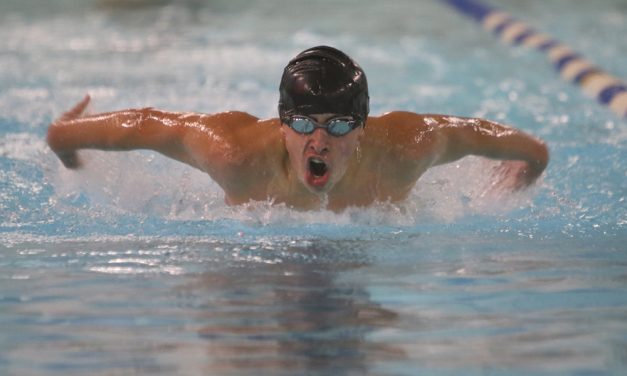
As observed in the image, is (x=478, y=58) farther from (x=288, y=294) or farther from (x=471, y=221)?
(x=288, y=294)

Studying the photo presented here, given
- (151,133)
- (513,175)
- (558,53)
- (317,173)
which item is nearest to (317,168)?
(317,173)

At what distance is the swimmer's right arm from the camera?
10.3 ft

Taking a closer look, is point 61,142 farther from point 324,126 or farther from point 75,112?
point 324,126

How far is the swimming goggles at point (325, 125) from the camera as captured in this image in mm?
2908

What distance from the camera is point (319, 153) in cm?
294

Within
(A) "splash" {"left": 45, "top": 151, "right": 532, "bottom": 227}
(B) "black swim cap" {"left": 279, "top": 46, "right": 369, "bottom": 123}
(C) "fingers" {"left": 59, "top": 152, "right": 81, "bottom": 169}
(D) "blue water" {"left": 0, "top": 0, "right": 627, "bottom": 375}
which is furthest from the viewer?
(C) "fingers" {"left": 59, "top": 152, "right": 81, "bottom": 169}

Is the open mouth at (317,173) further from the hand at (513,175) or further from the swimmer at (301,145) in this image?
the hand at (513,175)

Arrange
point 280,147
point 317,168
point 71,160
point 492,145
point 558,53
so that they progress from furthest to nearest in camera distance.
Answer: point 558,53, point 71,160, point 492,145, point 280,147, point 317,168

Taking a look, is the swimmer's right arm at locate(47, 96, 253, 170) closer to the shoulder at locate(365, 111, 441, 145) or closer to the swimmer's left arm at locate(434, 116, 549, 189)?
the shoulder at locate(365, 111, 441, 145)

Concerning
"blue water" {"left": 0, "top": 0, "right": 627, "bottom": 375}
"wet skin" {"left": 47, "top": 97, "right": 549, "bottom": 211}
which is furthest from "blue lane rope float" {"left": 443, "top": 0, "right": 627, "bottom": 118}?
"wet skin" {"left": 47, "top": 97, "right": 549, "bottom": 211}

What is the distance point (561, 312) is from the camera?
8.31ft

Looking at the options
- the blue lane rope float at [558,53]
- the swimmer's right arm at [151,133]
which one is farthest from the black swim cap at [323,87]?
the blue lane rope float at [558,53]

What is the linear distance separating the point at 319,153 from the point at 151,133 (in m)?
0.56

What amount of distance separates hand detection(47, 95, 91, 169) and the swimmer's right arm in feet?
0.15
